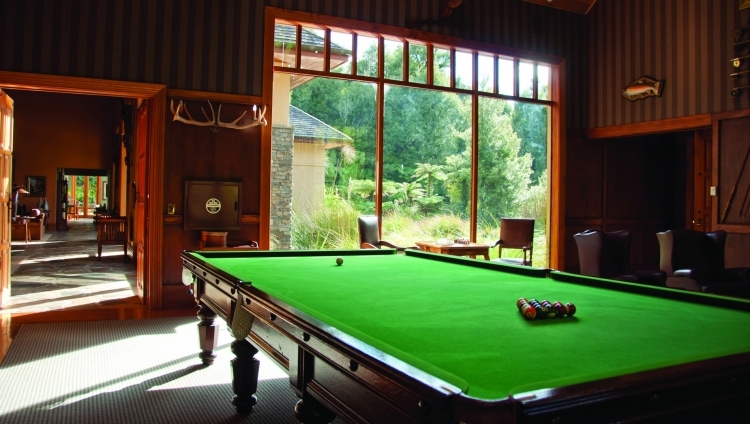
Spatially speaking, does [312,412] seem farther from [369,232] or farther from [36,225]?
[36,225]

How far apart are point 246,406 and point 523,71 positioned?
22.1 feet

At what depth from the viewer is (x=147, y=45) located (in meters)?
5.91

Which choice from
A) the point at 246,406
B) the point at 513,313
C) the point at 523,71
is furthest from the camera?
the point at 523,71

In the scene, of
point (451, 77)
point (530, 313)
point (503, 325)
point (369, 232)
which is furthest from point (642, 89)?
point (503, 325)

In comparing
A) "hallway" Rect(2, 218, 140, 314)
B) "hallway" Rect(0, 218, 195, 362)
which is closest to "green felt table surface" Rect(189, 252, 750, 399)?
"hallway" Rect(0, 218, 195, 362)

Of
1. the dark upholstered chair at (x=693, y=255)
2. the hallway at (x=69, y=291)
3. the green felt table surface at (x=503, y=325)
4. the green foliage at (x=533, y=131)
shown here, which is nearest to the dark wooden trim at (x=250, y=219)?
the hallway at (x=69, y=291)

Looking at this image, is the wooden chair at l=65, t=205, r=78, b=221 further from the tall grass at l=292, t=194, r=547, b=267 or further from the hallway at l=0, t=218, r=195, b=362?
the tall grass at l=292, t=194, r=547, b=267

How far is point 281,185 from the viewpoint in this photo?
21.9 ft

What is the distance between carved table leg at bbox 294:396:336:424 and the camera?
174 centimetres

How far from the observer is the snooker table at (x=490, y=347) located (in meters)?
1.09

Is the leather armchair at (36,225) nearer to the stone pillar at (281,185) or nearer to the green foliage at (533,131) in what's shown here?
the stone pillar at (281,185)

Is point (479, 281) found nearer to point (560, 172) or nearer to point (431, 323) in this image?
point (431, 323)

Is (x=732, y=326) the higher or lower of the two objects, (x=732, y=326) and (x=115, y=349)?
the higher

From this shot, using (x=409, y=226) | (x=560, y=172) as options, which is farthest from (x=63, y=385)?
(x=560, y=172)
